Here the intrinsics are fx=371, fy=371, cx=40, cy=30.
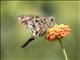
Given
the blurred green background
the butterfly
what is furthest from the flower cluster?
the blurred green background

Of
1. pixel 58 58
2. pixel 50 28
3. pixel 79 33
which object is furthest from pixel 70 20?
pixel 50 28

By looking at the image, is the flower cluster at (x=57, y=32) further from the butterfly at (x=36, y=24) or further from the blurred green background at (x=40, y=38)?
the blurred green background at (x=40, y=38)

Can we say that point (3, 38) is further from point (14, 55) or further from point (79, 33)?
point (79, 33)

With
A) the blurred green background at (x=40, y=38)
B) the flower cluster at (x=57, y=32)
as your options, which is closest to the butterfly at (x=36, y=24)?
the flower cluster at (x=57, y=32)

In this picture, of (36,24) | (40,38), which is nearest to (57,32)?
(36,24)

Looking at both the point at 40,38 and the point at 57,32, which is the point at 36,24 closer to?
the point at 57,32

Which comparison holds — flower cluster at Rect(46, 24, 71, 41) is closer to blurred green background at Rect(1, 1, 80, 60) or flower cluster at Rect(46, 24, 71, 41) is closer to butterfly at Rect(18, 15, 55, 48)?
butterfly at Rect(18, 15, 55, 48)
